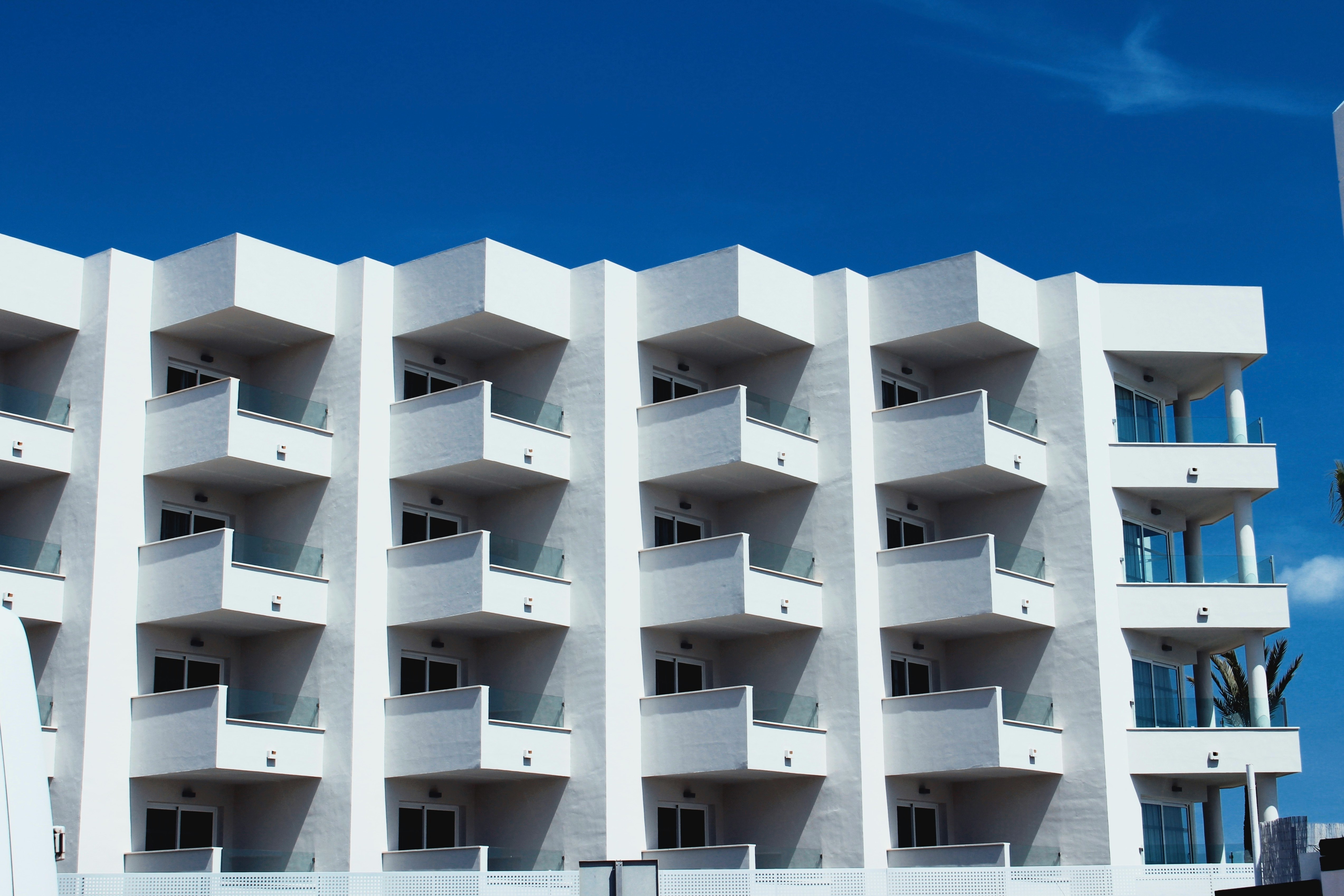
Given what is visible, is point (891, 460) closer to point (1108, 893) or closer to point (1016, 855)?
point (1016, 855)

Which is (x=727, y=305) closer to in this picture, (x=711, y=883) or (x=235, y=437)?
(x=235, y=437)

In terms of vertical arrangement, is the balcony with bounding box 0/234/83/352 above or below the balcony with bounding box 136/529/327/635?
above

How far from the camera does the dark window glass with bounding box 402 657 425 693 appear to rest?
38.6m

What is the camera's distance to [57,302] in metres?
37.2

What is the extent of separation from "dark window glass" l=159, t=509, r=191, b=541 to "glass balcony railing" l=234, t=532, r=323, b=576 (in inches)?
51.0

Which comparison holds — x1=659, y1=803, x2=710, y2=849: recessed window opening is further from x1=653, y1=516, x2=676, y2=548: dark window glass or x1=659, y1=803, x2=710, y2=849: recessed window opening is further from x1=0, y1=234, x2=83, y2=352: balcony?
x1=0, y1=234, x2=83, y2=352: balcony

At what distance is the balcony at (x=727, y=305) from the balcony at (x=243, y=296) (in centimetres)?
757

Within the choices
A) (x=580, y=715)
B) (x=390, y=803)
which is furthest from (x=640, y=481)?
(x=390, y=803)

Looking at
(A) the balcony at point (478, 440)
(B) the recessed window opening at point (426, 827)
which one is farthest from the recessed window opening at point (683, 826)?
(A) the balcony at point (478, 440)

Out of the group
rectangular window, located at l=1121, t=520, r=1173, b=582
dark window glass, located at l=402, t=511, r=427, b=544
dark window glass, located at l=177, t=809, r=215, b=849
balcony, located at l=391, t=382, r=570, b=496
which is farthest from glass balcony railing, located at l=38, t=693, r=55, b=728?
rectangular window, located at l=1121, t=520, r=1173, b=582

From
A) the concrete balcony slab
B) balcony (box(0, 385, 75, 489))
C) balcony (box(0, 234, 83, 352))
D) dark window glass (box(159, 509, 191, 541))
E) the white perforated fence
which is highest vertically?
balcony (box(0, 234, 83, 352))

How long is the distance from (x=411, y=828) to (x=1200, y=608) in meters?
18.8

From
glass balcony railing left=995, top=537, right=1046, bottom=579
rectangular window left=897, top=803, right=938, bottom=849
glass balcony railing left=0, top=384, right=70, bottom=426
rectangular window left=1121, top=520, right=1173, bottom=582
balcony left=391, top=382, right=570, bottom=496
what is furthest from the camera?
rectangular window left=1121, top=520, right=1173, bottom=582

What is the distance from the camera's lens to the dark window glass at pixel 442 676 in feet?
128
